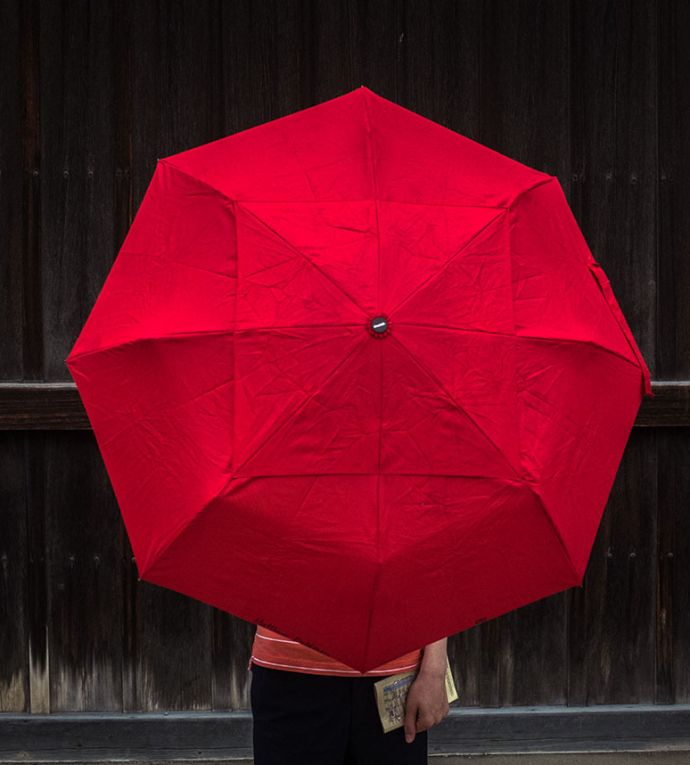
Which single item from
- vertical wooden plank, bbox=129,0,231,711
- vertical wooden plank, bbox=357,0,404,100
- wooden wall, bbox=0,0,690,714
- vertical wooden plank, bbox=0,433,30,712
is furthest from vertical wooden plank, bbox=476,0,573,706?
vertical wooden plank, bbox=0,433,30,712

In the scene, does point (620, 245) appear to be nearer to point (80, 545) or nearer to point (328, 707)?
point (80, 545)

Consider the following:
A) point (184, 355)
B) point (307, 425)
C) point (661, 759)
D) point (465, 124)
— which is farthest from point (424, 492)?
point (661, 759)

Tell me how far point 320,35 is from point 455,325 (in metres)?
2.25

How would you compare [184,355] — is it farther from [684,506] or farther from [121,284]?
[684,506]

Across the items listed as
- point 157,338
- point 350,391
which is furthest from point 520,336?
point 157,338

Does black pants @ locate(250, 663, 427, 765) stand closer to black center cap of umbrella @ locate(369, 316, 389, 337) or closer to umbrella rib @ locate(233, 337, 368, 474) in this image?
umbrella rib @ locate(233, 337, 368, 474)

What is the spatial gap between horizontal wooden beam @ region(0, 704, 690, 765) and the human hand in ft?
5.92

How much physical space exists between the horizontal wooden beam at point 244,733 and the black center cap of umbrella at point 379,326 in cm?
A: 242

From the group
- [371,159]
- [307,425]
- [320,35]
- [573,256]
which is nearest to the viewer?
[307,425]

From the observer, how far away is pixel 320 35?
339 centimetres

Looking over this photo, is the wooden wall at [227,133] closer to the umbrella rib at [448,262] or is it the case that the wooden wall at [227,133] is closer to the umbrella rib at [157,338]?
the umbrella rib at [157,338]

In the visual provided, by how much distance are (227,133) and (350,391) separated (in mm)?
2218

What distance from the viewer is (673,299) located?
11.5ft

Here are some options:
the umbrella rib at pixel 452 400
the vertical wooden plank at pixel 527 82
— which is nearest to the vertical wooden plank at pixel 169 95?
the vertical wooden plank at pixel 527 82
